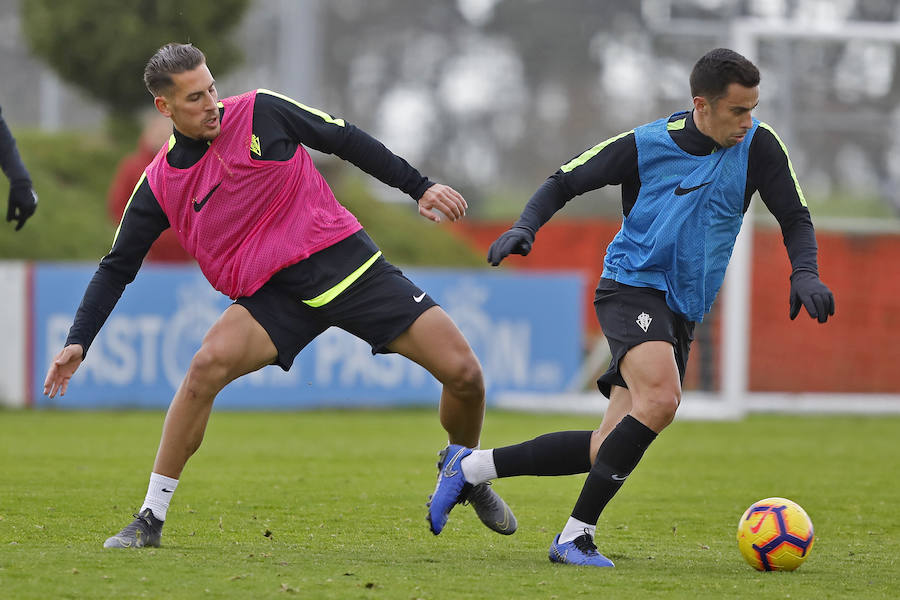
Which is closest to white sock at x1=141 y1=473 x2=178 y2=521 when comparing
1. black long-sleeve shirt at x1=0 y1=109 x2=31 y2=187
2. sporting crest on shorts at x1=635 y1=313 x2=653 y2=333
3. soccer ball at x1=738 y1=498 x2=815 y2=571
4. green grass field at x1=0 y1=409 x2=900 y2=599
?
green grass field at x1=0 y1=409 x2=900 y2=599

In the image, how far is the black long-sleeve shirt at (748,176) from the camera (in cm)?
549

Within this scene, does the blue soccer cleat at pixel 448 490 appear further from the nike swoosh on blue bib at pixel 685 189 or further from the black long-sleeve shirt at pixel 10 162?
the black long-sleeve shirt at pixel 10 162

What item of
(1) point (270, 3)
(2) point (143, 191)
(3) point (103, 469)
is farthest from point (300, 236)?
(1) point (270, 3)

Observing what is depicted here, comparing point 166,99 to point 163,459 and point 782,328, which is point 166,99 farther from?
point 782,328

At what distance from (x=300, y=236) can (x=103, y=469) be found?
3648 mm

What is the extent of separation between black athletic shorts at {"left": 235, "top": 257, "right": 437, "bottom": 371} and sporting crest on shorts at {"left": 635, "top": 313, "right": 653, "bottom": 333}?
853 mm

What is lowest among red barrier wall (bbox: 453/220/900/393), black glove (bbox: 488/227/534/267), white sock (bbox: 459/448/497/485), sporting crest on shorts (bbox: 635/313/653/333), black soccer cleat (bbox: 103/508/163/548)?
black soccer cleat (bbox: 103/508/163/548)

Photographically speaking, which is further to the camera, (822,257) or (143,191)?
(822,257)

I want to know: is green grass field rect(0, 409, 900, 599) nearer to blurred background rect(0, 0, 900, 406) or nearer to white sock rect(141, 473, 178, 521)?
white sock rect(141, 473, 178, 521)

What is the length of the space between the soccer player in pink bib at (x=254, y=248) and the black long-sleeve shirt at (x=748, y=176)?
44cm

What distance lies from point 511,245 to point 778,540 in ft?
4.95

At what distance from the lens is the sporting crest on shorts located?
541 cm

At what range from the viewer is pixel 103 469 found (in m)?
8.69

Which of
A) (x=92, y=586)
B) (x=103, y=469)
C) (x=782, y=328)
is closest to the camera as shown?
(x=92, y=586)
